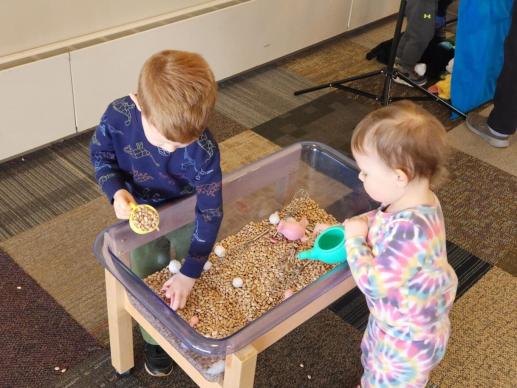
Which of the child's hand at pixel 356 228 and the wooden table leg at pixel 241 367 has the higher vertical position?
the child's hand at pixel 356 228

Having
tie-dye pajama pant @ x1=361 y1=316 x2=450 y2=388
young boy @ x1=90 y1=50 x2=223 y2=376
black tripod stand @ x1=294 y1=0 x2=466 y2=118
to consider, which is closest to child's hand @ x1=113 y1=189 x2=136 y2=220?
young boy @ x1=90 y1=50 x2=223 y2=376

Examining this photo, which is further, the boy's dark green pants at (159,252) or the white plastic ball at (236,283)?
the white plastic ball at (236,283)

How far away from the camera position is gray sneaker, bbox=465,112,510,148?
255 centimetres

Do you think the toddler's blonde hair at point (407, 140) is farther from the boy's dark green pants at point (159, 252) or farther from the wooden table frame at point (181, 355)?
the boy's dark green pants at point (159, 252)

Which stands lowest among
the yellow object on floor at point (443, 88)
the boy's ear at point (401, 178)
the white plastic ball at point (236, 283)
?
the yellow object on floor at point (443, 88)

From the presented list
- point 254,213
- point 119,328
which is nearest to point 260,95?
point 254,213

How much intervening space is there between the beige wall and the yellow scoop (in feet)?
3.47

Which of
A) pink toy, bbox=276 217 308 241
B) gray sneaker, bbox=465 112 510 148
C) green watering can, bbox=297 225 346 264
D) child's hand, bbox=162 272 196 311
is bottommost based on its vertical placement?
gray sneaker, bbox=465 112 510 148

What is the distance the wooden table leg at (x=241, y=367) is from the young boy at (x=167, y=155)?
0.21 metres

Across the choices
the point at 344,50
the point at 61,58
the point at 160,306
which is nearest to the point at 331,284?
the point at 160,306

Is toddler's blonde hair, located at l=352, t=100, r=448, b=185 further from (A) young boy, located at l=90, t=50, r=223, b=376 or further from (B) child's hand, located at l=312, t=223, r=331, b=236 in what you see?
(B) child's hand, located at l=312, t=223, r=331, b=236

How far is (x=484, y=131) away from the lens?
102 inches

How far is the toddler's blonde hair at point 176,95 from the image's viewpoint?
1.07 m

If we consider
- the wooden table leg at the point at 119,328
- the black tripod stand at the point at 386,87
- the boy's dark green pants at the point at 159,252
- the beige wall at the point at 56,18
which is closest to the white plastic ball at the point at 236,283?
the boy's dark green pants at the point at 159,252
